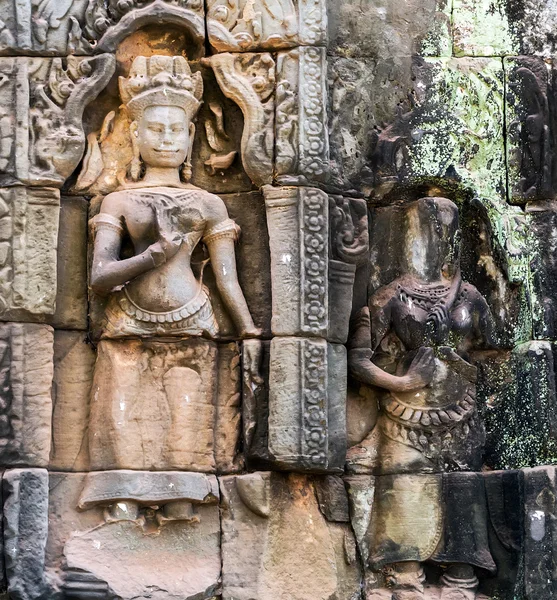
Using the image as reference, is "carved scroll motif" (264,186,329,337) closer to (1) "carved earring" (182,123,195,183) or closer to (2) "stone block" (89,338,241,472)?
(2) "stone block" (89,338,241,472)

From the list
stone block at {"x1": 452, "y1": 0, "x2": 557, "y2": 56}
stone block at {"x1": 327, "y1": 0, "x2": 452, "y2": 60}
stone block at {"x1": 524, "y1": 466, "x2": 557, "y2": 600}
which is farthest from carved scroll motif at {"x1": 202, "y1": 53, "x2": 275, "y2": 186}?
stone block at {"x1": 524, "y1": 466, "x2": 557, "y2": 600}

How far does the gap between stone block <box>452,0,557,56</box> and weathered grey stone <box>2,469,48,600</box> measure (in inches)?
144

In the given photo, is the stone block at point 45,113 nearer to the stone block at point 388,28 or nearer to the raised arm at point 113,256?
the raised arm at point 113,256

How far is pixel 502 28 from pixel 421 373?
87.8 inches

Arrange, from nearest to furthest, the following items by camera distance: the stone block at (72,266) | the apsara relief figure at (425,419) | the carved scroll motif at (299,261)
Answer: the carved scroll motif at (299,261) → the stone block at (72,266) → the apsara relief figure at (425,419)

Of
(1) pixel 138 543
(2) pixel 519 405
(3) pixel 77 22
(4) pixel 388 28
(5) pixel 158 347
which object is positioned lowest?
(1) pixel 138 543

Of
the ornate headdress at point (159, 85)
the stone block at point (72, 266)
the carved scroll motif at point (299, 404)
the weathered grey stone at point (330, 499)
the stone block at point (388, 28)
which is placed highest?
the stone block at point (388, 28)

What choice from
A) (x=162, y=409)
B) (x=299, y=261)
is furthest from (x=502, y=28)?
(x=162, y=409)

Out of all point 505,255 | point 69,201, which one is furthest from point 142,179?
point 505,255

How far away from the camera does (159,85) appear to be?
909cm

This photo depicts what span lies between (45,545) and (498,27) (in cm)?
414

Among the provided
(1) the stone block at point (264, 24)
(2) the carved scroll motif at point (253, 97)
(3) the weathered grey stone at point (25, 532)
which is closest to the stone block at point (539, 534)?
(2) the carved scroll motif at point (253, 97)

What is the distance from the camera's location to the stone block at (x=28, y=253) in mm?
8766

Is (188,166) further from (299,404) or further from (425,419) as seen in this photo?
(425,419)
